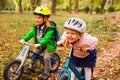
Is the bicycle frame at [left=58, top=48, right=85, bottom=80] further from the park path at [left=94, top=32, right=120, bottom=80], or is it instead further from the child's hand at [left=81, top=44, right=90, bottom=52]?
the park path at [left=94, top=32, right=120, bottom=80]

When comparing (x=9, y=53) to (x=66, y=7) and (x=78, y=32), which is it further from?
(x=66, y=7)

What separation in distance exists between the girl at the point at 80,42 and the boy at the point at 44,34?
1584mm

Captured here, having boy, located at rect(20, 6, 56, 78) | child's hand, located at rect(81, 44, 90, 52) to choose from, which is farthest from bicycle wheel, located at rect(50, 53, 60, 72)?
child's hand, located at rect(81, 44, 90, 52)

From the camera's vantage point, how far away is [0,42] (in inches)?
436

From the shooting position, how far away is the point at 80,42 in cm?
506

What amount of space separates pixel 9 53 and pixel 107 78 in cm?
323

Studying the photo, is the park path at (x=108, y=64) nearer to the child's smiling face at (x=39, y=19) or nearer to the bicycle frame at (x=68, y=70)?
the child's smiling face at (x=39, y=19)

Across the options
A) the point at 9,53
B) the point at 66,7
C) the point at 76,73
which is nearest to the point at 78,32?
the point at 76,73

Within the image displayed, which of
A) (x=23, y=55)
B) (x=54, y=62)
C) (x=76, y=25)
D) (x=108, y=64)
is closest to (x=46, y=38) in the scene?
(x=23, y=55)

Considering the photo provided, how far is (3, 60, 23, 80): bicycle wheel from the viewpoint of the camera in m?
6.53

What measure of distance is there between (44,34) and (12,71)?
1.11 metres

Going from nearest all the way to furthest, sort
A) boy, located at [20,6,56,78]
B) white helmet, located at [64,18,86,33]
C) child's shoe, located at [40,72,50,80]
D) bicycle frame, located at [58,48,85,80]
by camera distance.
Answer: white helmet, located at [64,18,86,33] < bicycle frame, located at [58,48,85,80] < boy, located at [20,6,56,78] < child's shoe, located at [40,72,50,80]

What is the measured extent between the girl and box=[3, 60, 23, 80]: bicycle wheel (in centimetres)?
172

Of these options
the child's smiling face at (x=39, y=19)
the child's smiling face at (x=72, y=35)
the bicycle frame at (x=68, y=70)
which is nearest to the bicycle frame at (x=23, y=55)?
the child's smiling face at (x=39, y=19)
